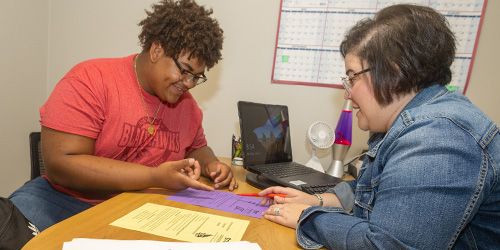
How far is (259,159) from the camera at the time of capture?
4.49 feet

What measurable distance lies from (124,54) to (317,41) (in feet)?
4.11

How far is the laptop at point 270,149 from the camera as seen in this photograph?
3.95 feet

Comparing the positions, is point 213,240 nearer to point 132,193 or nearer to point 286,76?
point 132,193

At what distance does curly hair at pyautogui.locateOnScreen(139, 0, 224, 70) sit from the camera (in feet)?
3.61

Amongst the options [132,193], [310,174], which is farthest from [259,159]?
[132,193]

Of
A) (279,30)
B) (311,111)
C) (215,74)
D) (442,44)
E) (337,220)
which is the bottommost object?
(337,220)

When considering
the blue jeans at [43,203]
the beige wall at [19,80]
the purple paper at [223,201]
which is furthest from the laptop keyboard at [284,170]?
the beige wall at [19,80]

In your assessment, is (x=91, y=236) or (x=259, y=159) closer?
(x=91, y=236)

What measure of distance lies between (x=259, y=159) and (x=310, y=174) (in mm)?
A: 255

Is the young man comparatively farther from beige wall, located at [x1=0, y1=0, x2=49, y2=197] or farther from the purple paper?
beige wall, located at [x1=0, y1=0, x2=49, y2=197]

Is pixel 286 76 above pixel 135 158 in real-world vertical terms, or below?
above

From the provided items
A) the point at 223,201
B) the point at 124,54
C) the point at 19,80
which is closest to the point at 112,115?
the point at 223,201

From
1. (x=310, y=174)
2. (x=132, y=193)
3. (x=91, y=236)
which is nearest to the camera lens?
(x=91, y=236)

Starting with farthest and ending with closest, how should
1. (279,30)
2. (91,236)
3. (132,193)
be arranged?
1. (279,30)
2. (132,193)
3. (91,236)
